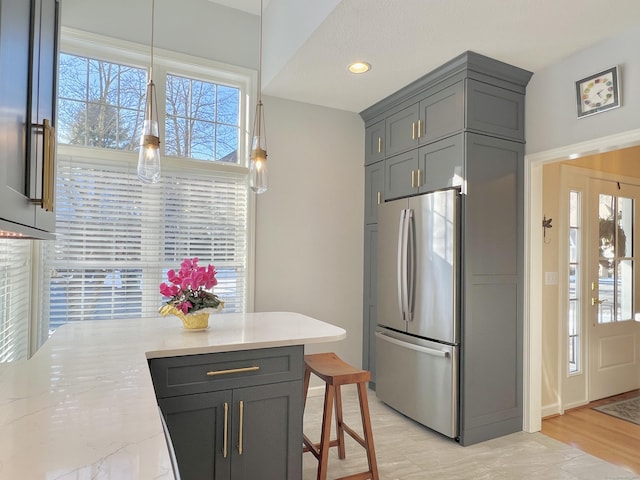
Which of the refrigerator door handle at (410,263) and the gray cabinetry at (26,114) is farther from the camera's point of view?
the refrigerator door handle at (410,263)

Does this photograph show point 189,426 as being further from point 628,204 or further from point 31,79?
point 628,204

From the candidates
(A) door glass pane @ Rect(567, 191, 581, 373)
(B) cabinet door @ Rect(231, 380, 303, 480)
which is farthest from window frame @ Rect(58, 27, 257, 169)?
(A) door glass pane @ Rect(567, 191, 581, 373)

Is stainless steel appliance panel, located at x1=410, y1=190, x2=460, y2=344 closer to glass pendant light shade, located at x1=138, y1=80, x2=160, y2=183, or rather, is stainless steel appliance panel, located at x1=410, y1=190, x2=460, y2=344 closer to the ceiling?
the ceiling

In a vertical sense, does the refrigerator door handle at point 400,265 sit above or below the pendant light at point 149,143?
below

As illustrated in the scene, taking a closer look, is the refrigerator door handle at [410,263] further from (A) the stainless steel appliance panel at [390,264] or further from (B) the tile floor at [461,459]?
(B) the tile floor at [461,459]

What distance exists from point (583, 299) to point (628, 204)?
1.17 metres

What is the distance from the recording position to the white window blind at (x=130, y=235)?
285 cm

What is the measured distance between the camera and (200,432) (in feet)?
5.76

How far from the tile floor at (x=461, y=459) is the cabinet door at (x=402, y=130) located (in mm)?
2244

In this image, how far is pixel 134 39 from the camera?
120 inches

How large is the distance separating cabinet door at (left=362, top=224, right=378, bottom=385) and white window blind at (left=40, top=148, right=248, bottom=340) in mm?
1208

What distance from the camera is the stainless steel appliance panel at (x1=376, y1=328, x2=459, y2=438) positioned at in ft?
9.18

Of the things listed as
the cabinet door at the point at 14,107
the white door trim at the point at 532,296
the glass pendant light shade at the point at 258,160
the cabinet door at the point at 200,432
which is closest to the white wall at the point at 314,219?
the glass pendant light shade at the point at 258,160

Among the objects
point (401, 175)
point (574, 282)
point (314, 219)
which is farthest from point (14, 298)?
point (574, 282)
